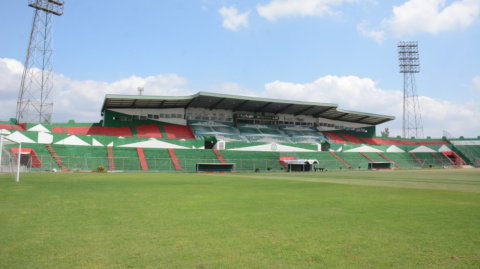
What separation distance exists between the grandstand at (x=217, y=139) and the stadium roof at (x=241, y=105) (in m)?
0.18

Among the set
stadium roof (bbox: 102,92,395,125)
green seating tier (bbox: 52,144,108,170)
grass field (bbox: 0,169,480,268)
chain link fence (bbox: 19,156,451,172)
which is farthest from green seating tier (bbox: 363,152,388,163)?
grass field (bbox: 0,169,480,268)

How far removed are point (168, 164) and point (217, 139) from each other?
18.7 metres

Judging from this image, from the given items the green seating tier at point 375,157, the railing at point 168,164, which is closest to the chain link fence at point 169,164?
the railing at point 168,164

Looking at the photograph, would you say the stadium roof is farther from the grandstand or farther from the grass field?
the grass field

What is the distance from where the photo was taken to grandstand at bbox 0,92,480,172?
1825 inches

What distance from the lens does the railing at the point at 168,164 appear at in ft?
137

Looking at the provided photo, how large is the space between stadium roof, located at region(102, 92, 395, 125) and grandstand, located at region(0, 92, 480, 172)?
0.58ft

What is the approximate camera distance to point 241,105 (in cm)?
7450

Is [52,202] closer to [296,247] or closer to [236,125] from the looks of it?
[296,247]

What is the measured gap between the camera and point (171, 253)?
219 inches

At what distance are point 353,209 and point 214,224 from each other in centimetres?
473

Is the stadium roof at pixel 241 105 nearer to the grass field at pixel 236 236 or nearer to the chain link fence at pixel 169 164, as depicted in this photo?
the chain link fence at pixel 169 164

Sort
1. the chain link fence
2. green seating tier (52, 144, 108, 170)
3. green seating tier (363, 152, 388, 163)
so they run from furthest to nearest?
green seating tier (363, 152, 388, 163) → green seating tier (52, 144, 108, 170) → the chain link fence

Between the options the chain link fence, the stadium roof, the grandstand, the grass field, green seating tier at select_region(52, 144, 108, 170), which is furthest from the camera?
the stadium roof
